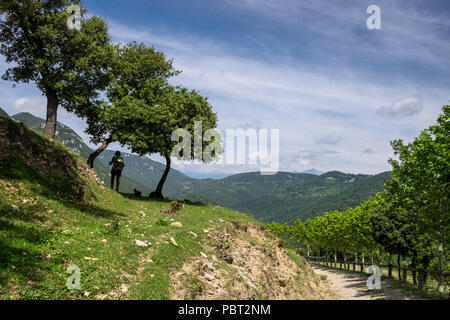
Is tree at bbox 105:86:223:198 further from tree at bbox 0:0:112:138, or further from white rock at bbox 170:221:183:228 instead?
white rock at bbox 170:221:183:228

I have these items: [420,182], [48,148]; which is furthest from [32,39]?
[420,182]

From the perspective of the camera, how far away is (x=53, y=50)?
2633 cm

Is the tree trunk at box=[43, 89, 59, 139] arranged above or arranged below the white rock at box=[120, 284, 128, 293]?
above

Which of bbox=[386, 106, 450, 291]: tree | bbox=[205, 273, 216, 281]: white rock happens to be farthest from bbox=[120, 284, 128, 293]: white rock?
bbox=[386, 106, 450, 291]: tree

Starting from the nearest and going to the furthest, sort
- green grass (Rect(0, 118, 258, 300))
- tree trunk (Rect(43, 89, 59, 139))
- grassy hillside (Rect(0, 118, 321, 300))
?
green grass (Rect(0, 118, 258, 300)), grassy hillside (Rect(0, 118, 321, 300)), tree trunk (Rect(43, 89, 59, 139))

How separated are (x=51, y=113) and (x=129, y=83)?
11.3m

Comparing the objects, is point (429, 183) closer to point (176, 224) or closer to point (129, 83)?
point (176, 224)

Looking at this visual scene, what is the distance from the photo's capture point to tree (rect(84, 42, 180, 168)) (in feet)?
108

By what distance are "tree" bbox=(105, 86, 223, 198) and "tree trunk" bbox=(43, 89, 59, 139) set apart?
17.1 feet

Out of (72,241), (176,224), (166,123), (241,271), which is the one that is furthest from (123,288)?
(166,123)

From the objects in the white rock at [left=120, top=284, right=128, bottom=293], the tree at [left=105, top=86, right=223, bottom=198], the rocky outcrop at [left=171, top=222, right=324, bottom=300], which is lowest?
the rocky outcrop at [left=171, top=222, right=324, bottom=300]

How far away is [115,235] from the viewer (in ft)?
52.8
